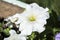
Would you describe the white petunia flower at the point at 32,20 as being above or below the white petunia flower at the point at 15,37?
above

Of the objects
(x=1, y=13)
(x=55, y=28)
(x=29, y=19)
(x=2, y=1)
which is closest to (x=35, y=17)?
(x=29, y=19)

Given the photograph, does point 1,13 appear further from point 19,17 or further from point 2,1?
point 19,17

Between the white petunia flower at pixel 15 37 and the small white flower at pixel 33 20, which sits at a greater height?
the small white flower at pixel 33 20

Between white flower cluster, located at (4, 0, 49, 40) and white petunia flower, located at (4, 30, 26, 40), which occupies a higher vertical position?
white flower cluster, located at (4, 0, 49, 40)

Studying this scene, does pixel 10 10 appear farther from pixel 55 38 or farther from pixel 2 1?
pixel 55 38

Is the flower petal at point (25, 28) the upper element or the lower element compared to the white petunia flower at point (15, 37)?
upper

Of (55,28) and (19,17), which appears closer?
(19,17)

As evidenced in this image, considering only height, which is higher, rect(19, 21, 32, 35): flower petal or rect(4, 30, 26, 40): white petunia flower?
rect(19, 21, 32, 35): flower petal

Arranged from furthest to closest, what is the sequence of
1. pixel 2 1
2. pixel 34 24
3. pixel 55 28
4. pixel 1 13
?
pixel 2 1, pixel 1 13, pixel 55 28, pixel 34 24

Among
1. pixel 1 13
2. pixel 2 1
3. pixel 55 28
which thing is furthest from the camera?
pixel 2 1

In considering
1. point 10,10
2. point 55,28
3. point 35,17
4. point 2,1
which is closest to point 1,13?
point 10,10

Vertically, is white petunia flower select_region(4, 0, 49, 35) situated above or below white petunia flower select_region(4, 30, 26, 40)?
above
